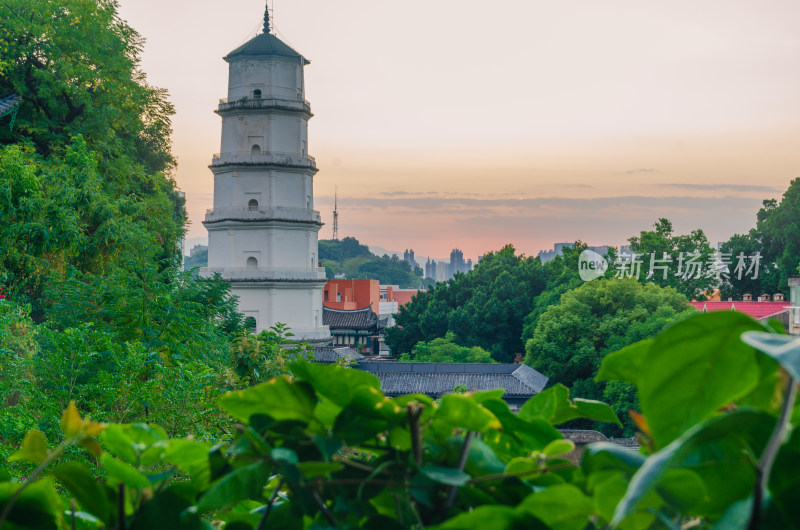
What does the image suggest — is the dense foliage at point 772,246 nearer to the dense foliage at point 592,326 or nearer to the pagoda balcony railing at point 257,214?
the dense foliage at point 592,326

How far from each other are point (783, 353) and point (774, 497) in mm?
83

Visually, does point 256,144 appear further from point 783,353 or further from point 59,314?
point 783,353

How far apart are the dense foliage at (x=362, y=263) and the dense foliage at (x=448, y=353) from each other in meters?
33.5

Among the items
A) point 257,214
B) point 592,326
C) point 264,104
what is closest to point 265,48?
point 264,104

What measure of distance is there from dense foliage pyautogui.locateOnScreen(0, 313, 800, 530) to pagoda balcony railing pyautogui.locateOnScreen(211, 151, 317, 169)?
51.2 ft

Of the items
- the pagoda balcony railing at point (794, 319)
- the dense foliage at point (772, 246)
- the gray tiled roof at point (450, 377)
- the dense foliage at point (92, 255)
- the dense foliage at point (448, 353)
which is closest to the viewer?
the dense foliage at point (92, 255)

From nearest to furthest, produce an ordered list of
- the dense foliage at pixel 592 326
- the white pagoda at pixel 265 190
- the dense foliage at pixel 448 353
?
the dense foliage at pixel 592 326 < the white pagoda at pixel 265 190 < the dense foliage at pixel 448 353

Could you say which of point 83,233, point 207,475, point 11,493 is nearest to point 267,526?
point 207,475

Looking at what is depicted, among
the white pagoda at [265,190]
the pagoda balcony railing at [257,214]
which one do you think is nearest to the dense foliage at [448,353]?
the white pagoda at [265,190]

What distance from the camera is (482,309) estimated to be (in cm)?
2006

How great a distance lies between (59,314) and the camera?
5.81 m

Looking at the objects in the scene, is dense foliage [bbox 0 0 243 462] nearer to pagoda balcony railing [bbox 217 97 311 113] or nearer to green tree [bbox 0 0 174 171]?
green tree [bbox 0 0 174 171]

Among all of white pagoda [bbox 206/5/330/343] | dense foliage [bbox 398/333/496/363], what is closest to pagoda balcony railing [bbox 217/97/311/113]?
white pagoda [bbox 206/5/330/343]

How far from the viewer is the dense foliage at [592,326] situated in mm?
14211
